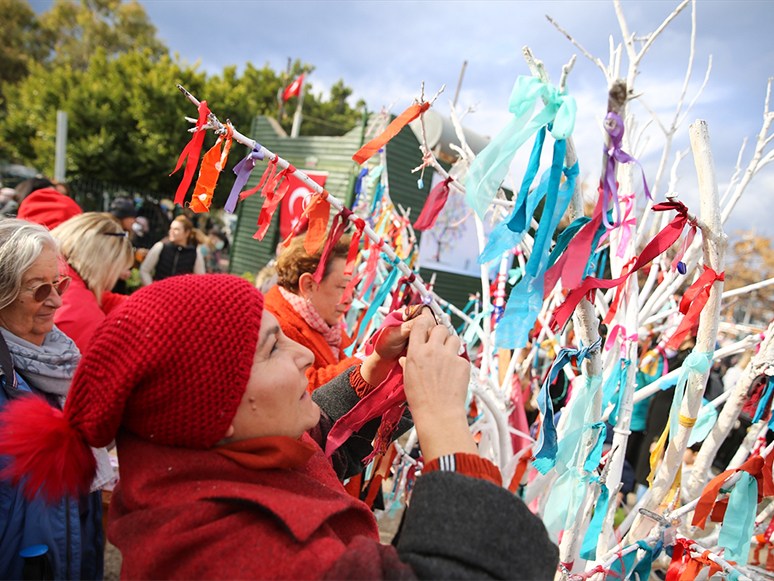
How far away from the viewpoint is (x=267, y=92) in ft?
79.1

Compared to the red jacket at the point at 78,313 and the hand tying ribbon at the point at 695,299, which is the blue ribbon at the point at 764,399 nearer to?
the hand tying ribbon at the point at 695,299

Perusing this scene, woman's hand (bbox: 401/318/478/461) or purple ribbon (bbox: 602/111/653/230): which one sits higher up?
purple ribbon (bbox: 602/111/653/230)

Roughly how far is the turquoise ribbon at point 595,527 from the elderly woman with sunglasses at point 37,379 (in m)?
1.58

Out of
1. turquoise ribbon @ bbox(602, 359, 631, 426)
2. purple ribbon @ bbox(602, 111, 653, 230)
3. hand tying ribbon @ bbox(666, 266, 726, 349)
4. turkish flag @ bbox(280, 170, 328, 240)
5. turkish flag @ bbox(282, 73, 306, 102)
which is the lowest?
turquoise ribbon @ bbox(602, 359, 631, 426)

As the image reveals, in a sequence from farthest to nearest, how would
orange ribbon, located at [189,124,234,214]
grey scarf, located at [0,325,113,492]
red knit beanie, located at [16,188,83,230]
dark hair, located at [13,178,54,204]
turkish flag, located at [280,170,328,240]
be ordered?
turkish flag, located at [280,170,328,240], dark hair, located at [13,178,54,204], red knit beanie, located at [16,188,83,230], grey scarf, located at [0,325,113,492], orange ribbon, located at [189,124,234,214]

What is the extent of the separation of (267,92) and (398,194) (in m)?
18.7

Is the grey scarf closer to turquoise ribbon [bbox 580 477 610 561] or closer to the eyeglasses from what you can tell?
the eyeglasses

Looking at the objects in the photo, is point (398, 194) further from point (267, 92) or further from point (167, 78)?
point (267, 92)

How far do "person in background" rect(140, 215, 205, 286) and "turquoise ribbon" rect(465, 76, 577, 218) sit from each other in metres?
4.63

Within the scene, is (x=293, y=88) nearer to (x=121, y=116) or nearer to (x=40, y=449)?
(x=40, y=449)

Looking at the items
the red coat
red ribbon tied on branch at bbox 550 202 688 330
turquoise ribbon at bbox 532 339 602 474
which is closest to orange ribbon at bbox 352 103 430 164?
red ribbon tied on branch at bbox 550 202 688 330

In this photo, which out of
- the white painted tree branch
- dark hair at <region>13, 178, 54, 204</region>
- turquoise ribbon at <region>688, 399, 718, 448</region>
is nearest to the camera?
the white painted tree branch

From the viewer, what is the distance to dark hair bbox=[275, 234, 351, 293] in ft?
6.86

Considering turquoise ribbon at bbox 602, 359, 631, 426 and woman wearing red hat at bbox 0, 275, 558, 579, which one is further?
turquoise ribbon at bbox 602, 359, 631, 426
